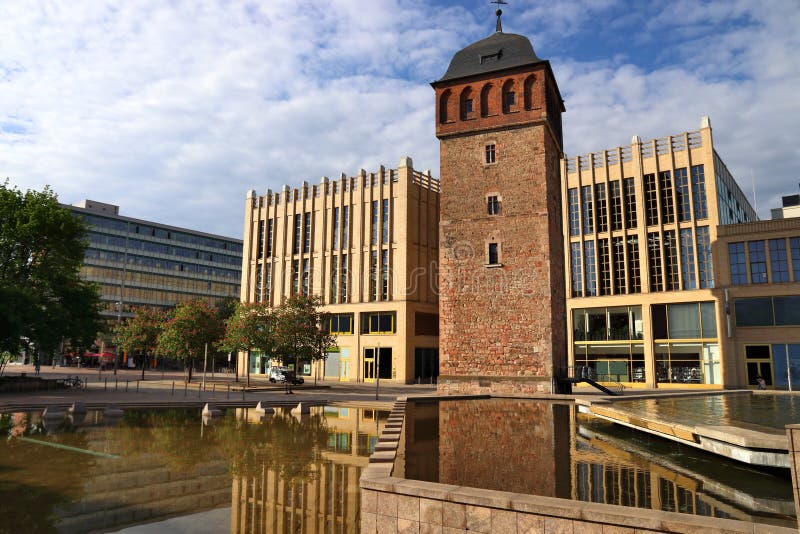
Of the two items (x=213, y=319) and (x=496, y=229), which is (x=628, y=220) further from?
(x=213, y=319)

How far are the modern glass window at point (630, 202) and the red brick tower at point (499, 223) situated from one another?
47.6ft

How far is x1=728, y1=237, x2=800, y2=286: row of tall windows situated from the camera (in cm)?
3925

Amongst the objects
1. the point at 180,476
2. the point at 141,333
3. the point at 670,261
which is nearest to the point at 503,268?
the point at 670,261

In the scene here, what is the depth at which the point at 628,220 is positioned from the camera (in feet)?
151

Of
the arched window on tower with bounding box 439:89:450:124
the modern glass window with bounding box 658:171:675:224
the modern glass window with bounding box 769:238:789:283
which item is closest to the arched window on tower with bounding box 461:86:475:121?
the arched window on tower with bounding box 439:89:450:124

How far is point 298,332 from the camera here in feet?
132

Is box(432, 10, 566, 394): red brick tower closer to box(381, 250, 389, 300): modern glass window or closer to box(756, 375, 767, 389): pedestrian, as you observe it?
box(756, 375, 767, 389): pedestrian

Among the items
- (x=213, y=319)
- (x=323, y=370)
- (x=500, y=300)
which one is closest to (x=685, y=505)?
(x=500, y=300)

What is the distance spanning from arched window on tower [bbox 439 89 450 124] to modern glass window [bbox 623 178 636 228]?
66.5ft

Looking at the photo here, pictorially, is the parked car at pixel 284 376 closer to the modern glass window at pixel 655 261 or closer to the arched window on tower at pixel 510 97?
the arched window on tower at pixel 510 97

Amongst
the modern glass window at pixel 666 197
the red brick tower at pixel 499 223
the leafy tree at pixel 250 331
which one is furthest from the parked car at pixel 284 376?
the modern glass window at pixel 666 197

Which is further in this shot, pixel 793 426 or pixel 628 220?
pixel 628 220

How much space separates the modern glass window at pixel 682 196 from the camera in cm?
4356

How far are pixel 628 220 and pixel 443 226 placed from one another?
2117 centimetres
